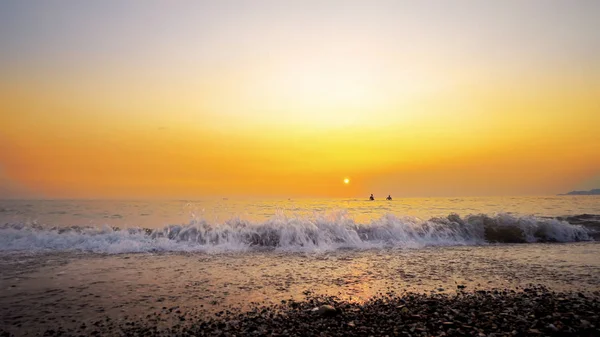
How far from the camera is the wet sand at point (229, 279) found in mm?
7246

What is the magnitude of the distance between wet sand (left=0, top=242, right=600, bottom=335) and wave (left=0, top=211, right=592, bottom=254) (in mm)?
2179

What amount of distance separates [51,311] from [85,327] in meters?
1.54

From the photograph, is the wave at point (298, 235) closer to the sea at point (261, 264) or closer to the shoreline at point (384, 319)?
the sea at point (261, 264)

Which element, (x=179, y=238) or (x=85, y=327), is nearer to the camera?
(x=85, y=327)

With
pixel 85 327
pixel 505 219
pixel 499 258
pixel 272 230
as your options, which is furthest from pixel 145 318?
pixel 505 219

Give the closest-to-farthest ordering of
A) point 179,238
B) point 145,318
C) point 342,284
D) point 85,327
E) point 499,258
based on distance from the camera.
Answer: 1. point 85,327
2. point 145,318
3. point 342,284
4. point 499,258
5. point 179,238

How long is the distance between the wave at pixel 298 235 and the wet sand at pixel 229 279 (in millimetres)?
2179

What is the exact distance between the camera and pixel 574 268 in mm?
11227

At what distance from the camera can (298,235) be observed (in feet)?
59.7

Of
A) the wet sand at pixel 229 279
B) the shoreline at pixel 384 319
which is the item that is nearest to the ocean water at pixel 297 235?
the wet sand at pixel 229 279

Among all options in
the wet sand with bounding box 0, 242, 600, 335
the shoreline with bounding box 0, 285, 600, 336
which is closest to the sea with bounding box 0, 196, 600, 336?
the wet sand with bounding box 0, 242, 600, 335

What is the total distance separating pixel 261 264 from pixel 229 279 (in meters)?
2.59

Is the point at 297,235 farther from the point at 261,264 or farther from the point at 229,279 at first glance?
the point at 229,279

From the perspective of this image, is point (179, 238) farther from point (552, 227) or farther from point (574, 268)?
point (552, 227)
